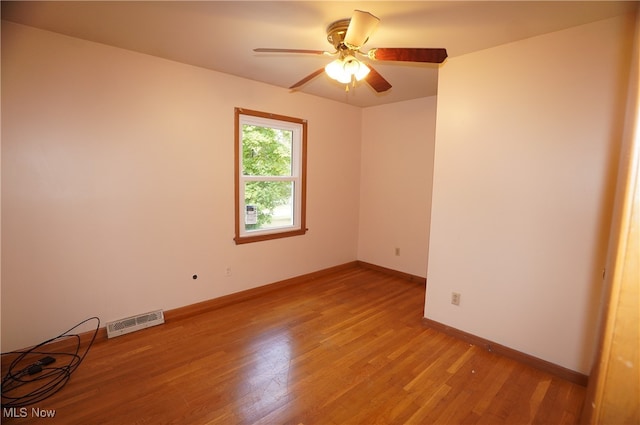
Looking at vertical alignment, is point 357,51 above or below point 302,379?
above

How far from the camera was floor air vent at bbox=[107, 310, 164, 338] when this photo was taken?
8.87 feet

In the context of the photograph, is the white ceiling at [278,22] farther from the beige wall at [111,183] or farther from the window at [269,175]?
the window at [269,175]

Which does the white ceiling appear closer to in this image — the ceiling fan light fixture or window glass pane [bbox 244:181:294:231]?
the ceiling fan light fixture

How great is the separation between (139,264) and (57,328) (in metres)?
0.73

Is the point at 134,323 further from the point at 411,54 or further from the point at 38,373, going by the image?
the point at 411,54

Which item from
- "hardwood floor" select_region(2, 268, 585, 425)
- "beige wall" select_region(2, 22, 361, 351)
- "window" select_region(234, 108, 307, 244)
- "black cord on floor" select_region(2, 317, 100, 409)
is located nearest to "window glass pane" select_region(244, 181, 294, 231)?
"window" select_region(234, 108, 307, 244)

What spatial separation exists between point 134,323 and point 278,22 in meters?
2.76

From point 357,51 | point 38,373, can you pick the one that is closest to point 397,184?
point 357,51

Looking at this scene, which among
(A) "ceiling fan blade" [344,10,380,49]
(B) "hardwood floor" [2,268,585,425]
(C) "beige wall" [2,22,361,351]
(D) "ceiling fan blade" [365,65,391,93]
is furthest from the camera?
(C) "beige wall" [2,22,361,351]

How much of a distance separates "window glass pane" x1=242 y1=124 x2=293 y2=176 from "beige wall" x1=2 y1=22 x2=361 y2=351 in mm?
256

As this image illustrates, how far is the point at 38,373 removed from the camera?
7.23 ft

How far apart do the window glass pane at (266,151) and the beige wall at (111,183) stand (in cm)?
26

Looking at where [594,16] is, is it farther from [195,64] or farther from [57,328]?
[57,328]

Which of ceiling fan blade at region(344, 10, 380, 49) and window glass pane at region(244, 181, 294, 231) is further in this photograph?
window glass pane at region(244, 181, 294, 231)
